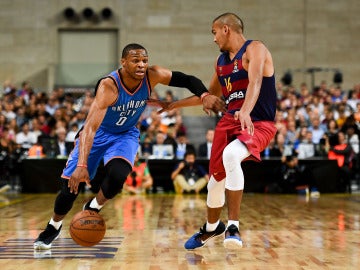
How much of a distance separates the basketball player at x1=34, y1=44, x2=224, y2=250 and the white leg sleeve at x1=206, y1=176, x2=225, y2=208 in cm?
63

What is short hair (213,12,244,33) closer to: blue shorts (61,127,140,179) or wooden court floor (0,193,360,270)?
blue shorts (61,127,140,179)

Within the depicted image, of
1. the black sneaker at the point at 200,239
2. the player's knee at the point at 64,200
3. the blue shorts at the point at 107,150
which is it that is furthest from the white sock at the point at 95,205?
the black sneaker at the point at 200,239

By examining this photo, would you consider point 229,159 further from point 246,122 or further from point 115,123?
point 115,123

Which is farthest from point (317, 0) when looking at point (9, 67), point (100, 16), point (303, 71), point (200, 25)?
point (9, 67)

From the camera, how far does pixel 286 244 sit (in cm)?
630

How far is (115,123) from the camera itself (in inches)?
236

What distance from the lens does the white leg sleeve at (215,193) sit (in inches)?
229

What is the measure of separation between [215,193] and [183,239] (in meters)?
1.11

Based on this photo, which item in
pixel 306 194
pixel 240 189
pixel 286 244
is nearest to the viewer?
pixel 240 189

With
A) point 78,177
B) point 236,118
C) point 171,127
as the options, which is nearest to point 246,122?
point 236,118

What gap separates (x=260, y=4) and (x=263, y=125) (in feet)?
64.1

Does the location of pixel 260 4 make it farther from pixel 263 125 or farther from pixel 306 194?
pixel 263 125

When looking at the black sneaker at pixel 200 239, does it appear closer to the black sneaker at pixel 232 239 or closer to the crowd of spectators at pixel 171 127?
the black sneaker at pixel 232 239

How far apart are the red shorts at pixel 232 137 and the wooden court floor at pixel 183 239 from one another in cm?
73
